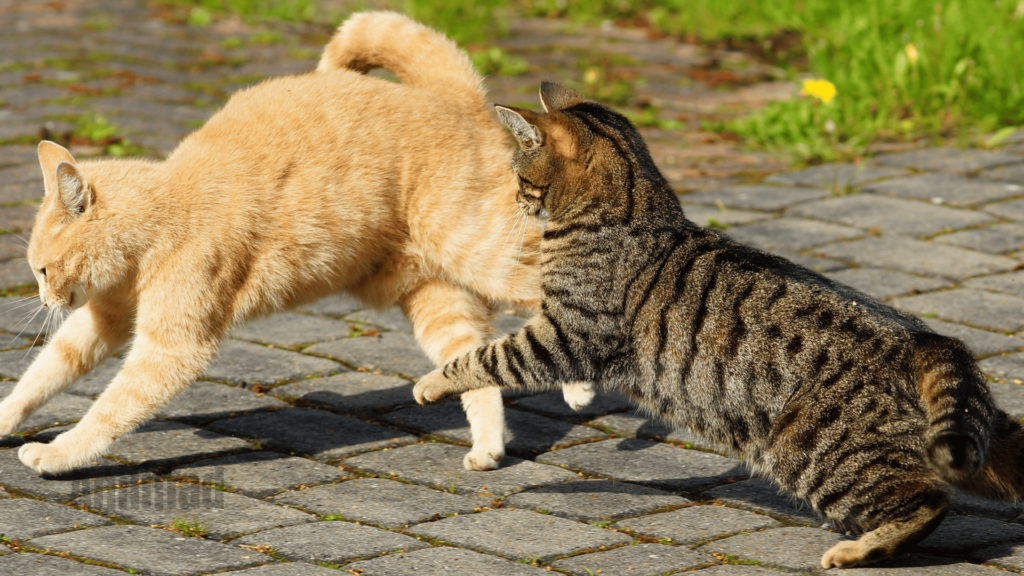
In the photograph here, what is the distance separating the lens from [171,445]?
3.97 m

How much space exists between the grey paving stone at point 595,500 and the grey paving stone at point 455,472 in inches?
3.0

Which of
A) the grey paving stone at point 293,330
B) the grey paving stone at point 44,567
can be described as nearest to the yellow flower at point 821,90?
the grey paving stone at point 293,330

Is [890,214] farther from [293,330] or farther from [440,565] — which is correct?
[440,565]

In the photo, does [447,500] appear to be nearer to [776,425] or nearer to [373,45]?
[776,425]

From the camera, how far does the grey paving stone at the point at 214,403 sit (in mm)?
4254

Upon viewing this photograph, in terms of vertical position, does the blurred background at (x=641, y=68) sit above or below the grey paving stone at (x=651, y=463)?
above

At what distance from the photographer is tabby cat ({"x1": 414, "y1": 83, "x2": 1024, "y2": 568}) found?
2.98 metres

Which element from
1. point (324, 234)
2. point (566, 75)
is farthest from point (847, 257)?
point (566, 75)

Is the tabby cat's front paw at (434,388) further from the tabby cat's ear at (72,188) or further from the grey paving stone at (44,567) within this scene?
the tabby cat's ear at (72,188)

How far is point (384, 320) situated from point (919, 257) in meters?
2.93

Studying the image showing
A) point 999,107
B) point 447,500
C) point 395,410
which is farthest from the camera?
point 999,107

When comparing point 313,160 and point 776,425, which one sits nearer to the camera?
point 776,425

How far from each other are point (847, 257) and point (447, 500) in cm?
315

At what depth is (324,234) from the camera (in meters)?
4.04
